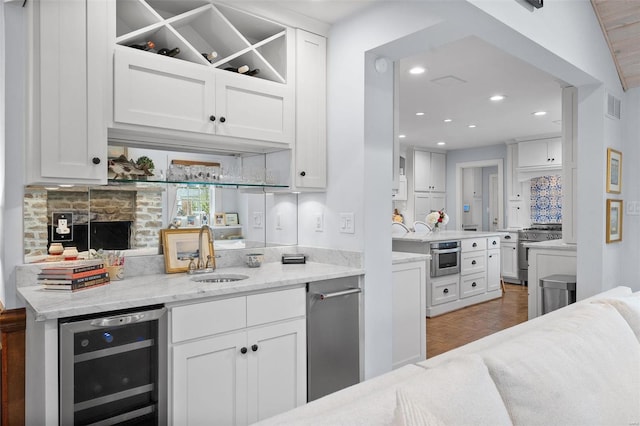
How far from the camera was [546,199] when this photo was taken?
25.9 ft

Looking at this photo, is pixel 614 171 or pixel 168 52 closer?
pixel 168 52

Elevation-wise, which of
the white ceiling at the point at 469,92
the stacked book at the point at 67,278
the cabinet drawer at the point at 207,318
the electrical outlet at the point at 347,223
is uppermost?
the white ceiling at the point at 469,92

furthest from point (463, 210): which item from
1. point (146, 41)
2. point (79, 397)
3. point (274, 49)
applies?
point (79, 397)

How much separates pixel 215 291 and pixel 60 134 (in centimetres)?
100

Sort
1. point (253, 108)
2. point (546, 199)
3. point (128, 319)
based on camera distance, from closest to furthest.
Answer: point (128, 319) < point (253, 108) < point (546, 199)

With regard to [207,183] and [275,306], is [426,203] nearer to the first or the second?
[207,183]

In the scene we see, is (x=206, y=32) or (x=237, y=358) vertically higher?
(x=206, y=32)

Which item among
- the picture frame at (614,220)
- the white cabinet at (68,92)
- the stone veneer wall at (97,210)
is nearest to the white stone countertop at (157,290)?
the stone veneer wall at (97,210)

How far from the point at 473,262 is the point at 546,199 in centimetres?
326

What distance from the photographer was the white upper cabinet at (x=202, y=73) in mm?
2162

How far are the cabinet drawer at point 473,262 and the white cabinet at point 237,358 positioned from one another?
366 cm

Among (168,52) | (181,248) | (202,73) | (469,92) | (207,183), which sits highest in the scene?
(469,92)

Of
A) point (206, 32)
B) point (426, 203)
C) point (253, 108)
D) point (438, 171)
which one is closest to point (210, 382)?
point (253, 108)

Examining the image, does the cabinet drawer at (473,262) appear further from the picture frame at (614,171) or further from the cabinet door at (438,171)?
the cabinet door at (438,171)
